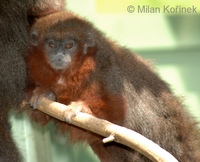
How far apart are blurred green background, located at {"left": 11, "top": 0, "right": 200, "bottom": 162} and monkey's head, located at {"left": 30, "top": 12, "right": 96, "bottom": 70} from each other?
1213 mm

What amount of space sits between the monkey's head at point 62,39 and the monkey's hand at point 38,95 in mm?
169

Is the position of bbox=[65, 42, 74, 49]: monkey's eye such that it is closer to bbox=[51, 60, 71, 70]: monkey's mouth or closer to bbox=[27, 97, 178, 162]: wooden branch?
bbox=[51, 60, 71, 70]: monkey's mouth

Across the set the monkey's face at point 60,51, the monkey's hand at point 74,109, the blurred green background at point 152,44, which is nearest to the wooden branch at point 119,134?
the monkey's hand at point 74,109

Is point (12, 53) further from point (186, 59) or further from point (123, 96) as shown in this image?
point (186, 59)

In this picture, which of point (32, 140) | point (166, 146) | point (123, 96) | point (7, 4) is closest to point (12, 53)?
point (7, 4)

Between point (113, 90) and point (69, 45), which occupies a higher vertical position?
point (69, 45)

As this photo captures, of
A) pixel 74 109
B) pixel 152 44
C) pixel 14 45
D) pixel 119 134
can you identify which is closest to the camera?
pixel 119 134

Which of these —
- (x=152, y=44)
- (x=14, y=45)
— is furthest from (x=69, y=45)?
(x=152, y=44)

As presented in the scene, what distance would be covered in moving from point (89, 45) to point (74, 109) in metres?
0.47

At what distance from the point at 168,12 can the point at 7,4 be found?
5.79 feet

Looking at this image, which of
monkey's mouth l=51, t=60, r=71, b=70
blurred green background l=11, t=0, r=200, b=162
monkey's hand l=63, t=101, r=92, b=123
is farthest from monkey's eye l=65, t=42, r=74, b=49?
blurred green background l=11, t=0, r=200, b=162

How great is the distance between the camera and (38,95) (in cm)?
359

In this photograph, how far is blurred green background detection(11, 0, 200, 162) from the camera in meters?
4.86

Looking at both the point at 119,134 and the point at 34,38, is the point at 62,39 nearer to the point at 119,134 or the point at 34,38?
the point at 34,38
